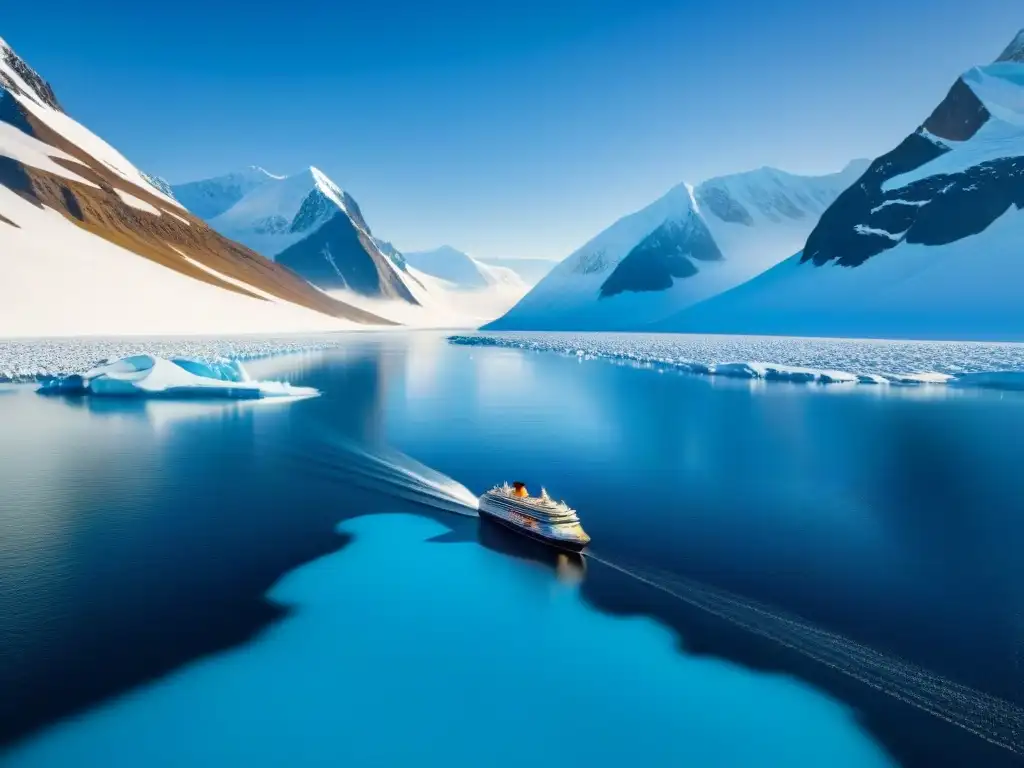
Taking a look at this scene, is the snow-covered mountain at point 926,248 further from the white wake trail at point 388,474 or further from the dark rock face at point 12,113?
the dark rock face at point 12,113

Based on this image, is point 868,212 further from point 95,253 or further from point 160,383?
point 95,253

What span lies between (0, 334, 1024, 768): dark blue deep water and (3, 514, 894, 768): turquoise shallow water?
39mm

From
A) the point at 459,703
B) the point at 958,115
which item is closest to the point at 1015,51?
the point at 958,115

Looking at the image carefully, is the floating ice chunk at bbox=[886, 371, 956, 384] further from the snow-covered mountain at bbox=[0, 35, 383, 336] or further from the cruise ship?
the snow-covered mountain at bbox=[0, 35, 383, 336]

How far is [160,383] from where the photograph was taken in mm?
37219

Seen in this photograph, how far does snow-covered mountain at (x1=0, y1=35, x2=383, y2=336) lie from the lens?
103 m

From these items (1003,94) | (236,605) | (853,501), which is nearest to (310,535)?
(236,605)

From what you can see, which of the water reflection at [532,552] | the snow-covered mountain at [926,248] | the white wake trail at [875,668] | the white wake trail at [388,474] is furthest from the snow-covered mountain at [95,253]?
the snow-covered mountain at [926,248]

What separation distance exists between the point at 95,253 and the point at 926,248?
508ft

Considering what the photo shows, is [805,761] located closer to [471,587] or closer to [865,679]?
[865,679]

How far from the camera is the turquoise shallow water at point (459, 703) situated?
7.72 metres

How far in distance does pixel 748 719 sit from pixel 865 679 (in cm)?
201

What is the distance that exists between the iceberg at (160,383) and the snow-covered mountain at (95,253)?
63913mm

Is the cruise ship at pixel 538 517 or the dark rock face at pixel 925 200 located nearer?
the cruise ship at pixel 538 517
